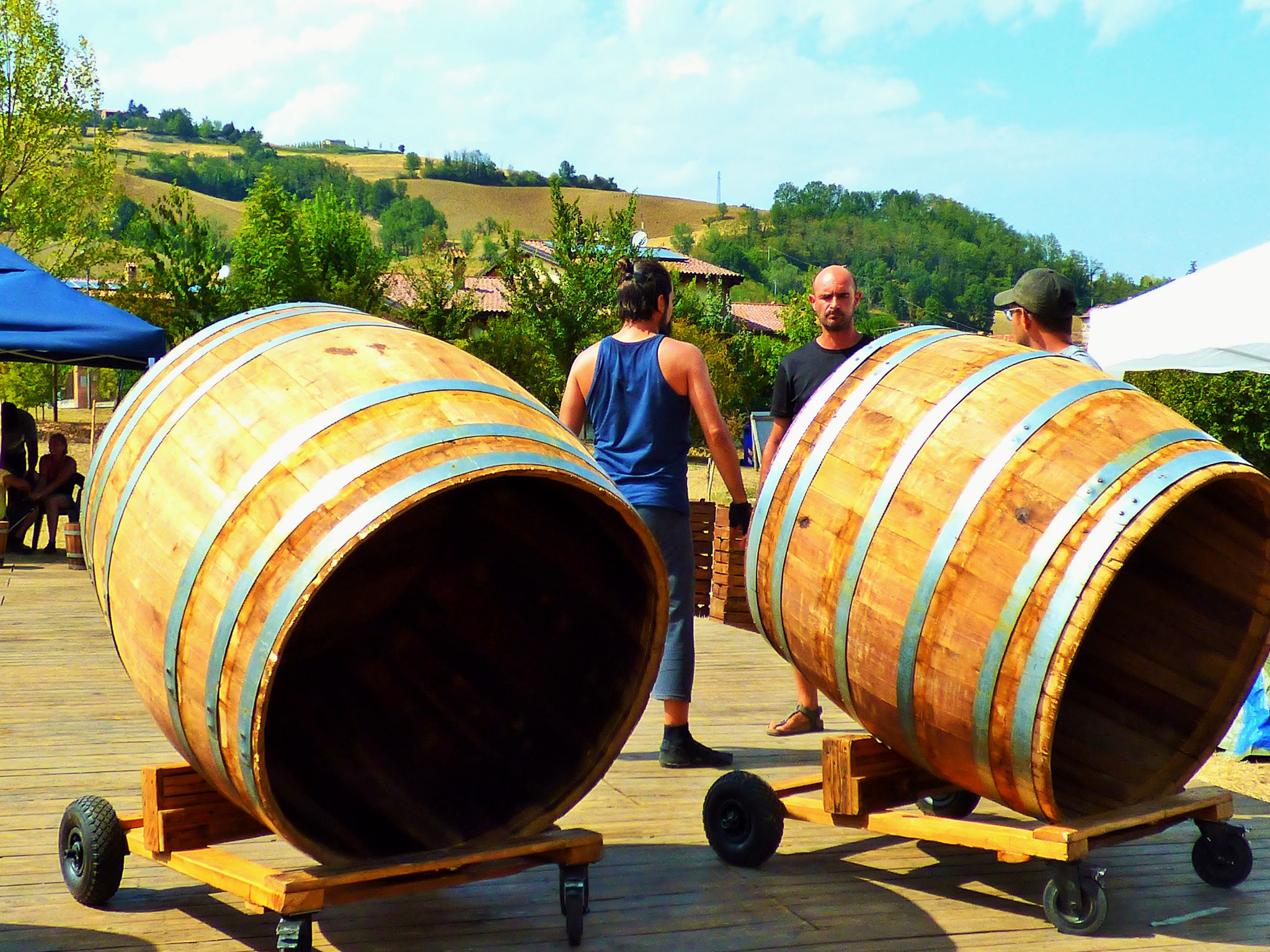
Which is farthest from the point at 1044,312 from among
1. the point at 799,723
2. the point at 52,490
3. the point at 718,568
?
the point at 52,490

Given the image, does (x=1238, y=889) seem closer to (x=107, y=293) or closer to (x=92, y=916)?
(x=92, y=916)

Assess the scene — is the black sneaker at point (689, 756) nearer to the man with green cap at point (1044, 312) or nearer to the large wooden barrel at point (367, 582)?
the large wooden barrel at point (367, 582)

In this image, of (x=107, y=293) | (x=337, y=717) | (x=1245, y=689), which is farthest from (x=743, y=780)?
(x=107, y=293)

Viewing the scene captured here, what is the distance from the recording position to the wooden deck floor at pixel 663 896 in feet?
10.8

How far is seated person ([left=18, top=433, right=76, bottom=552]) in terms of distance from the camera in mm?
11891

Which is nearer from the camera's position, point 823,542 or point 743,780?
point 823,542

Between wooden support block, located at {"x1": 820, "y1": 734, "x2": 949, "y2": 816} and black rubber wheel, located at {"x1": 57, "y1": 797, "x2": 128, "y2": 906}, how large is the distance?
205 cm

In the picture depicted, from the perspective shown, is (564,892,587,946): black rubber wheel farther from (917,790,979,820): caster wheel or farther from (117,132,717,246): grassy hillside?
(117,132,717,246): grassy hillside

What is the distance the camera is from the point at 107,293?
1099 inches

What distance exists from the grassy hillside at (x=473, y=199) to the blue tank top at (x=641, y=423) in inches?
5156

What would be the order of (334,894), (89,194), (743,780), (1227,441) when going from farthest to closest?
(89,194), (1227,441), (743,780), (334,894)

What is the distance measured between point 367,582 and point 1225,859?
9.17 ft

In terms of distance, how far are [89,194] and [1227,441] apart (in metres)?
23.9

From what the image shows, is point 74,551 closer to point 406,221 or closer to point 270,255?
point 270,255
